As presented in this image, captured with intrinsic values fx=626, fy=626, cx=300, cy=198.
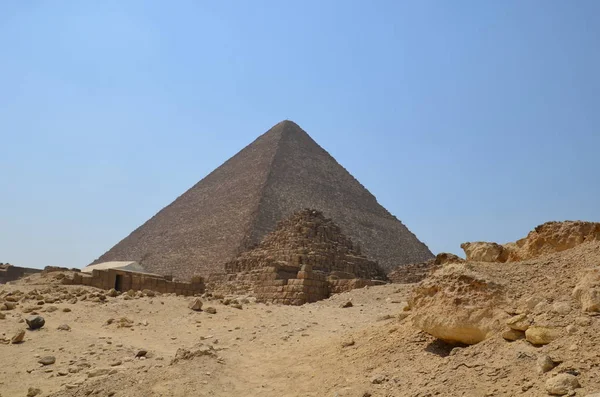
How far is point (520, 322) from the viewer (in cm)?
375

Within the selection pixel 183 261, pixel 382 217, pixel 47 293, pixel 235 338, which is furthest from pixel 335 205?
pixel 235 338

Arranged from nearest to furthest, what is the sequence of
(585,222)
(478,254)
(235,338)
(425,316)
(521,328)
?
(521,328), (425,316), (585,222), (478,254), (235,338)

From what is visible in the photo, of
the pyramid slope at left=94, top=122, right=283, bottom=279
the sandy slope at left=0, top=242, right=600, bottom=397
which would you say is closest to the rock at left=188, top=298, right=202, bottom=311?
the sandy slope at left=0, top=242, right=600, bottom=397

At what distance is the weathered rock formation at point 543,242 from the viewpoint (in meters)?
5.29

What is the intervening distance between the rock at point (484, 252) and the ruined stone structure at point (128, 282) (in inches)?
405

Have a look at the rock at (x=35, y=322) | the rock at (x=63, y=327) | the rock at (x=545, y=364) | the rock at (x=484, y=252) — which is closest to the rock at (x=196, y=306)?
the rock at (x=63, y=327)

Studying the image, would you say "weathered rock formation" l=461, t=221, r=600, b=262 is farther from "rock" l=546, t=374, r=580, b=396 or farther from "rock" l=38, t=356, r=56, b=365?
"rock" l=38, t=356, r=56, b=365

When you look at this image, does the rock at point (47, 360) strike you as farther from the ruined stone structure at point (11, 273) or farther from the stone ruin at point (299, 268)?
the ruined stone structure at point (11, 273)

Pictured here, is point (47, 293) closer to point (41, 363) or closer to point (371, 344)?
point (41, 363)

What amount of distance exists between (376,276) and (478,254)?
22484 mm

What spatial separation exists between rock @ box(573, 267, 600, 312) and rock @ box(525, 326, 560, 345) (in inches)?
9.5

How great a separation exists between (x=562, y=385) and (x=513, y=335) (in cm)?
72

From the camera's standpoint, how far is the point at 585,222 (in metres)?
5.38

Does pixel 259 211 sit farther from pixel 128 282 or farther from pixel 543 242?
pixel 543 242
